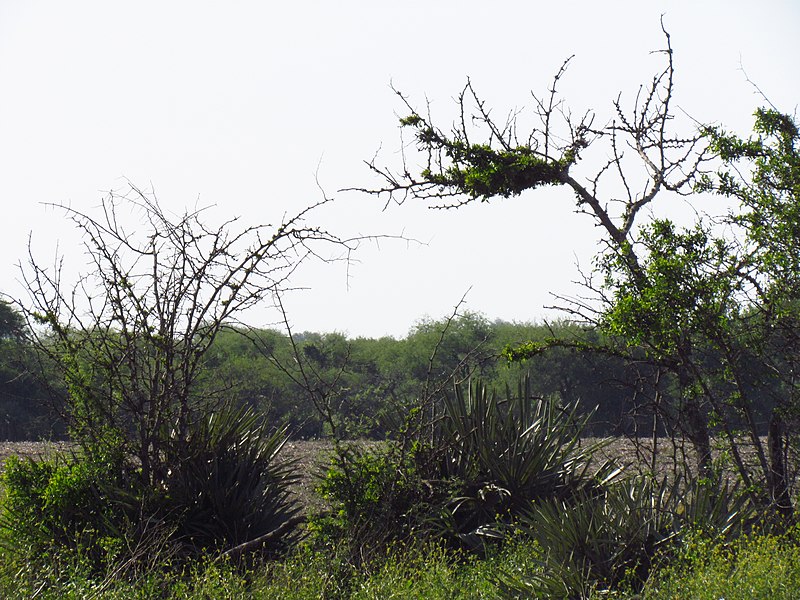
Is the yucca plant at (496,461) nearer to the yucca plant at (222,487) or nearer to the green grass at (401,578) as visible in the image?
the green grass at (401,578)

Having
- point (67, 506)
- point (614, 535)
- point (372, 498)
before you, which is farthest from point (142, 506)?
point (614, 535)

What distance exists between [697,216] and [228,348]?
29.2m

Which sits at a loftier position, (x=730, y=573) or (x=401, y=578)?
(x=730, y=573)

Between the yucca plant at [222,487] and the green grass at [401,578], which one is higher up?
the yucca plant at [222,487]

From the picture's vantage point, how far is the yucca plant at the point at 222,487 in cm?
764

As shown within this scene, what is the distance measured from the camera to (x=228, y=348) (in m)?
35.5

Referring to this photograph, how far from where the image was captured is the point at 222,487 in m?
7.85

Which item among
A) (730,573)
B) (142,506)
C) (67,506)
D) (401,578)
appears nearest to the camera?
(730,573)

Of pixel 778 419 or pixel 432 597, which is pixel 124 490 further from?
pixel 778 419

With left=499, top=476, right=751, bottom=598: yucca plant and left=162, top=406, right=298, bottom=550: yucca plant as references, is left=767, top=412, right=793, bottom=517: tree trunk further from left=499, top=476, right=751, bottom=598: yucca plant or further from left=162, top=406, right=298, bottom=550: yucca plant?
left=162, top=406, right=298, bottom=550: yucca plant

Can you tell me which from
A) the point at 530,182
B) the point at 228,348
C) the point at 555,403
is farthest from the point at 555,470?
the point at 228,348

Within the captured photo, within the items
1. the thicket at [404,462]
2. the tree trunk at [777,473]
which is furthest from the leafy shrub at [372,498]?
the tree trunk at [777,473]

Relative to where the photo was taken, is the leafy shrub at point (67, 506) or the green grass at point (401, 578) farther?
the leafy shrub at point (67, 506)

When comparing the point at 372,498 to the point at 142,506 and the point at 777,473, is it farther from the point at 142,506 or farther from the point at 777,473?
the point at 777,473
